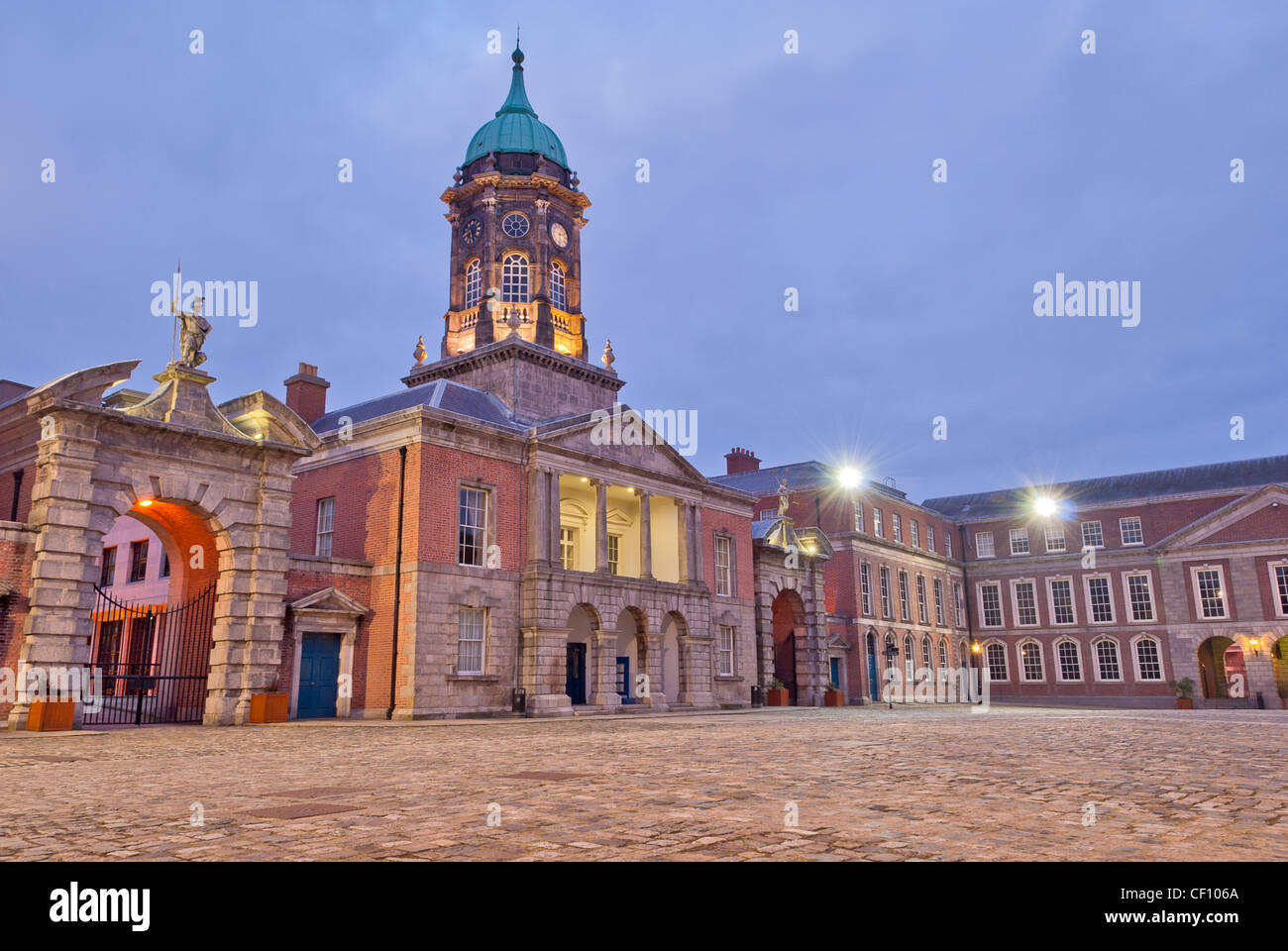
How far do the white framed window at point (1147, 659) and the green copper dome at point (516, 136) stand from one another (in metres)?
43.1

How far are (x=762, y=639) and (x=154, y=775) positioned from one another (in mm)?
32294

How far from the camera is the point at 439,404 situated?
3098 cm

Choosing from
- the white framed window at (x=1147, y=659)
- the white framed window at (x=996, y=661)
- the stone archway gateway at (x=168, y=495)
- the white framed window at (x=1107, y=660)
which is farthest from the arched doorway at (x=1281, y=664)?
the stone archway gateway at (x=168, y=495)

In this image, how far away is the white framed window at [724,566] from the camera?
37781 millimetres

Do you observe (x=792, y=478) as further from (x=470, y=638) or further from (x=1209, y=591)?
(x=470, y=638)

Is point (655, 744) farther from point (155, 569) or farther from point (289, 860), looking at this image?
point (155, 569)

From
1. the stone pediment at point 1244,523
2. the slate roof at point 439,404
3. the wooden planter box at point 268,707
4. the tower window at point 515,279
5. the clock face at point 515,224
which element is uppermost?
the clock face at point 515,224

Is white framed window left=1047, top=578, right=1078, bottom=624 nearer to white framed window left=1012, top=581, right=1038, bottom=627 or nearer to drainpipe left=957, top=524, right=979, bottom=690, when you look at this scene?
white framed window left=1012, top=581, right=1038, bottom=627

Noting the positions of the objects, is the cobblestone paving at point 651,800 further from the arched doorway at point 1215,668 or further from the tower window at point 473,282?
the arched doorway at point 1215,668

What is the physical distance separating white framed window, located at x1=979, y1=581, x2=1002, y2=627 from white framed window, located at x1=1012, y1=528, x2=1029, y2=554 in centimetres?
266

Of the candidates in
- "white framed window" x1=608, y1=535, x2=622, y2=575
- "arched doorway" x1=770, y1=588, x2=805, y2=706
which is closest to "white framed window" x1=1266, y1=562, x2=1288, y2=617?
"arched doorway" x1=770, y1=588, x2=805, y2=706

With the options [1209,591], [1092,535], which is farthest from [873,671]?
[1209,591]

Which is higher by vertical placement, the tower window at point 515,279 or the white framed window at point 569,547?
the tower window at point 515,279

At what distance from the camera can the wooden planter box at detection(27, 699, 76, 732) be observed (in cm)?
1853
